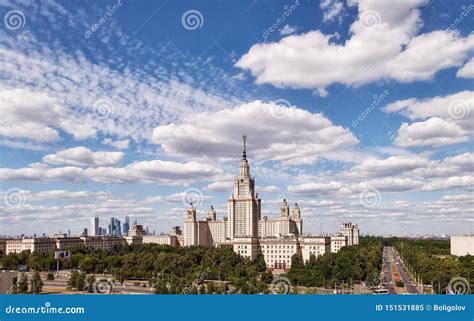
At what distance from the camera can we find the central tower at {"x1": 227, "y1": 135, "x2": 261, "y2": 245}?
32312mm

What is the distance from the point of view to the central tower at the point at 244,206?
32.3 metres

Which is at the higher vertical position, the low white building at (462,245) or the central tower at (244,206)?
the central tower at (244,206)

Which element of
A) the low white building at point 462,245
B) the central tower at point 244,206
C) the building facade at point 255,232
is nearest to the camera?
the building facade at point 255,232

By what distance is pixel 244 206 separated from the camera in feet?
108

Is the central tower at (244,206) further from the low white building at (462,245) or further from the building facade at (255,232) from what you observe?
the low white building at (462,245)

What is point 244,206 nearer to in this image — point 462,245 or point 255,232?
point 255,232

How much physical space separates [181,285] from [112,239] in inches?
1131

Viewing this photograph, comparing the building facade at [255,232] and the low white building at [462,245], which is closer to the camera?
the building facade at [255,232]

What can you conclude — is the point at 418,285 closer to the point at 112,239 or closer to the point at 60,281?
the point at 60,281

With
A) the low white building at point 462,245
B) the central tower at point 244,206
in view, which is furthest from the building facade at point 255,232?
the low white building at point 462,245

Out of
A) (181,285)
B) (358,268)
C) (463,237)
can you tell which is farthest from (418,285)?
(463,237)

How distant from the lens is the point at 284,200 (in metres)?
35.5

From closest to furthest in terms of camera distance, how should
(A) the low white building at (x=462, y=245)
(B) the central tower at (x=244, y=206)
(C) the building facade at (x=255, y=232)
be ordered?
(C) the building facade at (x=255, y=232), (A) the low white building at (x=462, y=245), (B) the central tower at (x=244, y=206)

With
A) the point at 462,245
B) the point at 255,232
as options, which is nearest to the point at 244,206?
the point at 255,232
